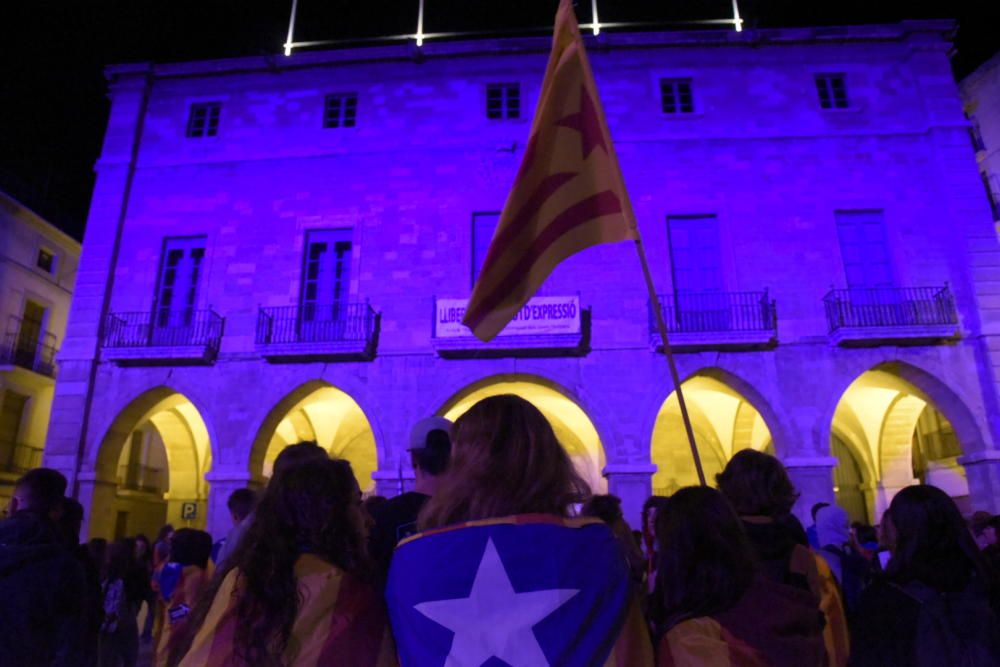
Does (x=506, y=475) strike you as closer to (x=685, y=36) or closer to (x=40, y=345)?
(x=685, y=36)

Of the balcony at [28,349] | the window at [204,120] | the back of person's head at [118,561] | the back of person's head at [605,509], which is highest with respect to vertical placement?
the window at [204,120]

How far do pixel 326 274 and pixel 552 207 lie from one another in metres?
10.6

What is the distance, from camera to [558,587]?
1.58 meters

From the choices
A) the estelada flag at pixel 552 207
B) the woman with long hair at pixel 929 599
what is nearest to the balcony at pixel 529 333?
the estelada flag at pixel 552 207

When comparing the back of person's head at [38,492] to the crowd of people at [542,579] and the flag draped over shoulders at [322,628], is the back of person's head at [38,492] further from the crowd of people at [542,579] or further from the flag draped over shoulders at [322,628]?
the flag draped over shoulders at [322,628]

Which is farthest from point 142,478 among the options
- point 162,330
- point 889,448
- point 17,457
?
point 889,448

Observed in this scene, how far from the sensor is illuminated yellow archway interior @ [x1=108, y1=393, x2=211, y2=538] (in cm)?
1507

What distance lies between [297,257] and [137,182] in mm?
4370

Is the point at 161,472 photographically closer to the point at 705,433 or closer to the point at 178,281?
the point at 178,281

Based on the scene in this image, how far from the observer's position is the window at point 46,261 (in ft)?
64.5

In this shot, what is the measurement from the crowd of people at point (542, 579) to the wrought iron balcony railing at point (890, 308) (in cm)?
1088

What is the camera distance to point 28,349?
61.9 ft

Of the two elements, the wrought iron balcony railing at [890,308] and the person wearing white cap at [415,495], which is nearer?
the person wearing white cap at [415,495]

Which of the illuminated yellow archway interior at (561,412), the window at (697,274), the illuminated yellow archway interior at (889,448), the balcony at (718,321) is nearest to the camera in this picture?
the balcony at (718,321)
